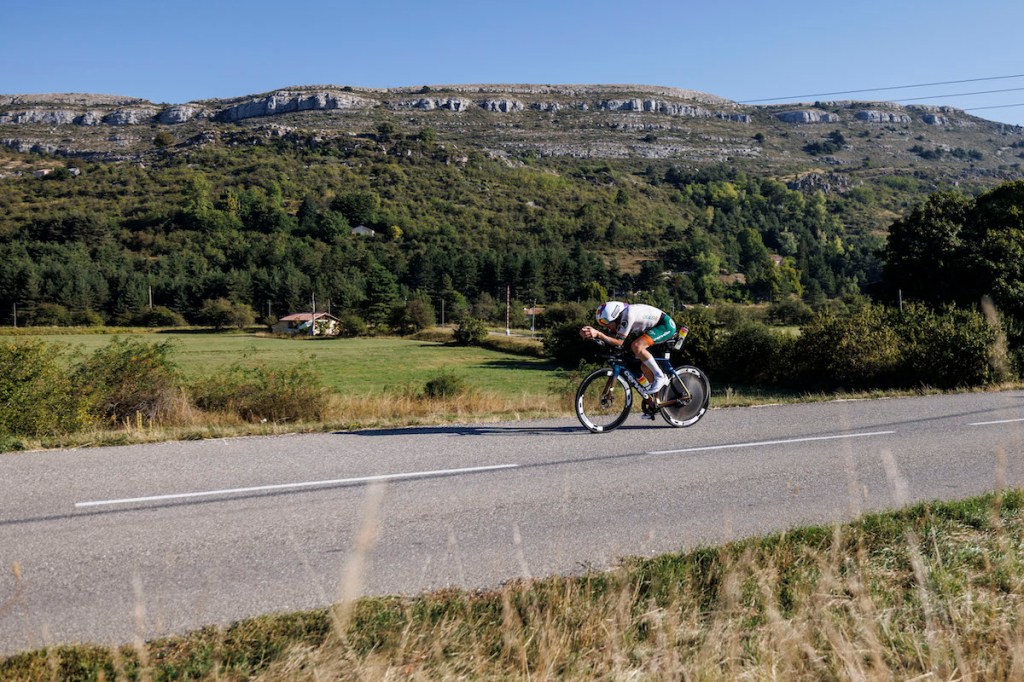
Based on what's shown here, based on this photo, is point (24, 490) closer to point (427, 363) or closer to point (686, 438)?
point (686, 438)

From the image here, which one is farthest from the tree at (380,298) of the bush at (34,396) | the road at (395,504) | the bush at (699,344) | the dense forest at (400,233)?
the road at (395,504)

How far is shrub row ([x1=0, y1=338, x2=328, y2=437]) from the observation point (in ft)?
38.1

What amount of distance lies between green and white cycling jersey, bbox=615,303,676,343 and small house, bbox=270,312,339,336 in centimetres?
8647

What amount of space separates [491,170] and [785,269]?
7727 cm

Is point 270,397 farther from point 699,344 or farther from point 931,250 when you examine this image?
point 931,250

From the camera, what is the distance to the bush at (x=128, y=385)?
1251 centimetres

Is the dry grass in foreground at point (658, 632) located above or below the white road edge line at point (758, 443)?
above

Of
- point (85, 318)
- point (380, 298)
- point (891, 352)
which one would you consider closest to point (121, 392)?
point (891, 352)

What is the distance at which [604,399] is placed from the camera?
10.1 meters

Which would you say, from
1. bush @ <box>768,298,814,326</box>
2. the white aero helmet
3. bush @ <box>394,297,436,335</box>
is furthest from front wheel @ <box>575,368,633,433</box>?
bush @ <box>394,297,436,335</box>

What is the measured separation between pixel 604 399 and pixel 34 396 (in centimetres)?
887

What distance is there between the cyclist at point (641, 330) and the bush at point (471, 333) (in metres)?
66.7

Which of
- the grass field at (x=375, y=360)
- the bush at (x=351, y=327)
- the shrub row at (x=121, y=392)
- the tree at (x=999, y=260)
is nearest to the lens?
the shrub row at (x=121, y=392)

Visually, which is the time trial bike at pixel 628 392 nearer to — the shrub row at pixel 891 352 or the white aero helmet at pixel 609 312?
the white aero helmet at pixel 609 312
